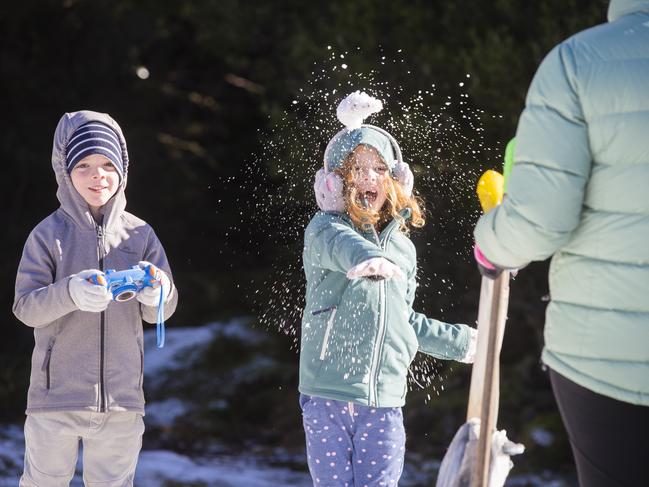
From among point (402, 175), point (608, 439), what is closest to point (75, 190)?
point (402, 175)

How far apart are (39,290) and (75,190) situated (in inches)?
14.8

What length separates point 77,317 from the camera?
11.0 feet

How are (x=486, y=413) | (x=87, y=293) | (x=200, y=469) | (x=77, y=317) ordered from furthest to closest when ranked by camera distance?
(x=200, y=469), (x=77, y=317), (x=87, y=293), (x=486, y=413)

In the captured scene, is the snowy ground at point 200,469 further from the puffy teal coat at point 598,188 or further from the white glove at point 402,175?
the puffy teal coat at point 598,188

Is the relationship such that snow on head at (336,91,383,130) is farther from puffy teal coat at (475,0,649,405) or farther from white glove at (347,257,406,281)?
puffy teal coat at (475,0,649,405)

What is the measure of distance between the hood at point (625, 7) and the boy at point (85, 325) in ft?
5.12

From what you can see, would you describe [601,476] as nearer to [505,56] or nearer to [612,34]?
[612,34]

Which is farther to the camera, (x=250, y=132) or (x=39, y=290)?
(x=250, y=132)

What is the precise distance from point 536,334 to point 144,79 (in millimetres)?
3631

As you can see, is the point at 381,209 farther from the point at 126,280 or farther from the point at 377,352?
the point at 126,280

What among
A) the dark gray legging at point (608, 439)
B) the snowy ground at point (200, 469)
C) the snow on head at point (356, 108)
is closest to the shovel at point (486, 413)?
the dark gray legging at point (608, 439)

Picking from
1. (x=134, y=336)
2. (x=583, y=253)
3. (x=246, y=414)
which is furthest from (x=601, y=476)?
(x=246, y=414)

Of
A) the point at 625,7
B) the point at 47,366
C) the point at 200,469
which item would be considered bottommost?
the point at 200,469

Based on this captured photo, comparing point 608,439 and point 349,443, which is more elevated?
point 608,439
